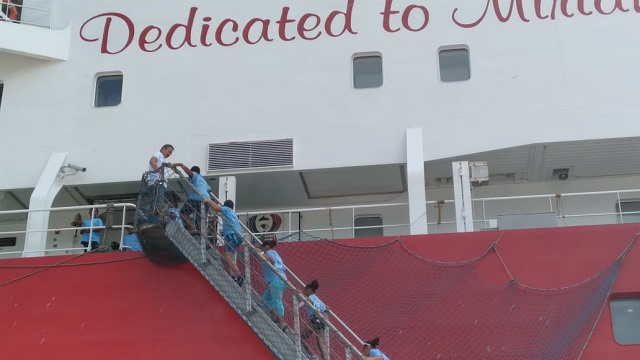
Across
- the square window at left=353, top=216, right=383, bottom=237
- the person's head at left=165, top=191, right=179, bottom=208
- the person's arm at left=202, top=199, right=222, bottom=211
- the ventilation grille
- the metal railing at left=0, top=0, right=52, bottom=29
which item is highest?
the metal railing at left=0, top=0, right=52, bottom=29

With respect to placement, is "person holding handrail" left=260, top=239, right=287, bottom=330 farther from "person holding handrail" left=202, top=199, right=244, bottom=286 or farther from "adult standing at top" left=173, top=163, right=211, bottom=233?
"adult standing at top" left=173, top=163, right=211, bottom=233

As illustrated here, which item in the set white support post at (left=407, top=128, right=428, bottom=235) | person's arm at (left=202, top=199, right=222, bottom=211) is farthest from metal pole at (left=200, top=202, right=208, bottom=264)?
white support post at (left=407, top=128, right=428, bottom=235)

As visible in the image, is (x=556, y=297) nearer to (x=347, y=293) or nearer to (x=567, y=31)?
(x=347, y=293)

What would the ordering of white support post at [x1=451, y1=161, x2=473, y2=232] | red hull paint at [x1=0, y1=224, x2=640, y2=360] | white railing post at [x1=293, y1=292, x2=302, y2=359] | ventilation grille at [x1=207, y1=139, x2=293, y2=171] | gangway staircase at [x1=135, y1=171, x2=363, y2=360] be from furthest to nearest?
ventilation grille at [x1=207, y1=139, x2=293, y2=171] → white support post at [x1=451, y1=161, x2=473, y2=232] → red hull paint at [x1=0, y1=224, x2=640, y2=360] → gangway staircase at [x1=135, y1=171, x2=363, y2=360] → white railing post at [x1=293, y1=292, x2=302, y2=359]

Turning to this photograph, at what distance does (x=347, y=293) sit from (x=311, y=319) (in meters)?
1.06

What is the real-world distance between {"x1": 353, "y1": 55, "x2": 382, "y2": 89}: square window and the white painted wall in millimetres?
144

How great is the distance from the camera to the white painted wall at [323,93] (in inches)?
390

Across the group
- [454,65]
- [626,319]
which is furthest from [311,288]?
[454,65]

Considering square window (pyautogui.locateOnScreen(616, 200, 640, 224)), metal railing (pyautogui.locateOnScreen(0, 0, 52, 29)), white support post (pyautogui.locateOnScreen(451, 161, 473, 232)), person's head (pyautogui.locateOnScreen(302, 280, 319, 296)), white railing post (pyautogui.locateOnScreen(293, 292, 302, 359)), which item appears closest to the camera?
white railing post (pyautogui.locateOnScreen(293, 292, 302, 359))

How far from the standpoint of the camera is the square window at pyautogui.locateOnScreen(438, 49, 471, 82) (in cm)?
1031

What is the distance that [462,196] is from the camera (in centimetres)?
934

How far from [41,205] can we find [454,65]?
6018 millimetres

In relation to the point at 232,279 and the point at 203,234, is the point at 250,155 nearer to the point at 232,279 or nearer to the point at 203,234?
the point at 203,234

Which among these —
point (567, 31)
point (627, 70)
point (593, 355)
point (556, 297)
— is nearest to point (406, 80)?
point (567, 31)
